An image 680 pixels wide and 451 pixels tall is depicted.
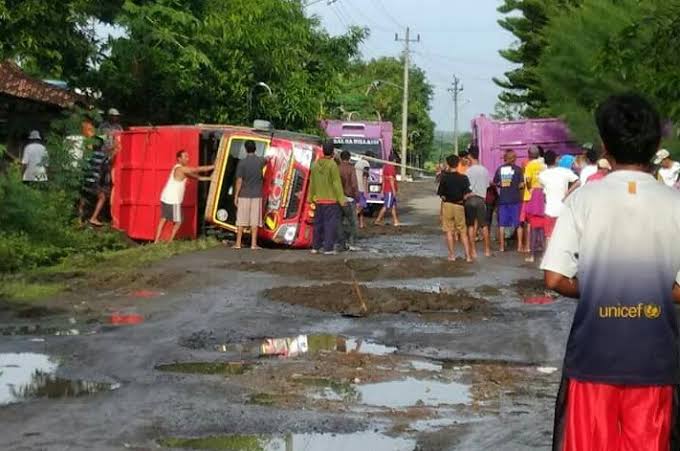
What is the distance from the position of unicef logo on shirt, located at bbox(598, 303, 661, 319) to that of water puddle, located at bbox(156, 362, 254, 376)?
229 inches

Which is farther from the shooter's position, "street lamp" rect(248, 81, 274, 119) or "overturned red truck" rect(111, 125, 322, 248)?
"street lamp" rect(248, 81, 274, 119)

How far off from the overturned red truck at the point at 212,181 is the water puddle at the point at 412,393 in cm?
1124

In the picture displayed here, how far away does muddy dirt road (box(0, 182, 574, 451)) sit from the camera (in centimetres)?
815

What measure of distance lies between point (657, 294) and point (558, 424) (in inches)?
25.6

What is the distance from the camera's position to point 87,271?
1703cm

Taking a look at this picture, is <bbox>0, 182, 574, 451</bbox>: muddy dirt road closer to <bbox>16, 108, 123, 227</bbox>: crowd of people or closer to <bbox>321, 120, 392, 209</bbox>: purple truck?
<bbox>16, 108, 123, 227</bbox>: crowd of people

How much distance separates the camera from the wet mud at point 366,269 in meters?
17.2

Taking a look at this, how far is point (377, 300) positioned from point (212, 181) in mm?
7409

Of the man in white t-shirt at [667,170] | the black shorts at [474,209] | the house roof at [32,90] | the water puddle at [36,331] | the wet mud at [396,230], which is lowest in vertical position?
the water puddle at [36,331]

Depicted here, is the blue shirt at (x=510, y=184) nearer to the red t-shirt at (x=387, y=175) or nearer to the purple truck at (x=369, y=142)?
the purple truck at (x=369, y=142)

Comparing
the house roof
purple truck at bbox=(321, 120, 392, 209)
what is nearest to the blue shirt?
purple truck at bbox=(321, 120, 392, 209)

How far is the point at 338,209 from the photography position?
20312 millimetres

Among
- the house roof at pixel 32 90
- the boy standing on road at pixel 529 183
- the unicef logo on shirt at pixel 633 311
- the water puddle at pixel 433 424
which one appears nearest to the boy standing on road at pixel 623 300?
the unicef logo on shirt at pixel 633 311

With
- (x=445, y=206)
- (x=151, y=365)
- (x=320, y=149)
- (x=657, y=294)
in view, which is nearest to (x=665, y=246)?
(x=657, y=294)
